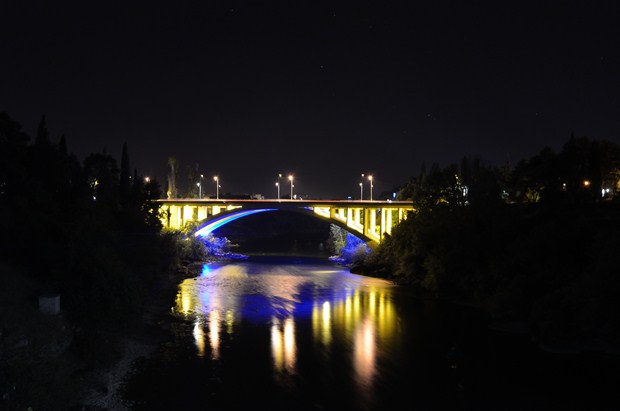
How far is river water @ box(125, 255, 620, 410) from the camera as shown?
21.5m

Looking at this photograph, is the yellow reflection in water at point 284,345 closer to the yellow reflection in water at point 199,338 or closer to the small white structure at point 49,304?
the yellow reflection in water at point 199,338

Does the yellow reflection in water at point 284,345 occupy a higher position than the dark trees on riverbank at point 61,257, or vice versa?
the dark trees on riverbank at point 61,257

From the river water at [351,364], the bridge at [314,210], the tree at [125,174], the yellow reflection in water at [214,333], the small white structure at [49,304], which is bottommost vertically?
the river water at [351,364]

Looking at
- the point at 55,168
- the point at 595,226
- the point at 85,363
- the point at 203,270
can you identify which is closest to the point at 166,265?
the point at 203,270

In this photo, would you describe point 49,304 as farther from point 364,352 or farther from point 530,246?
point 530,246

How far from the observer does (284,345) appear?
29.8m

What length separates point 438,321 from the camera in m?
37.3

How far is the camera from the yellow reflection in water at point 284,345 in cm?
2600

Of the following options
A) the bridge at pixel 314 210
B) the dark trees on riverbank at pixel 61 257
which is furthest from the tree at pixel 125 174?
the dark trees on riverbank at pixel 61 257

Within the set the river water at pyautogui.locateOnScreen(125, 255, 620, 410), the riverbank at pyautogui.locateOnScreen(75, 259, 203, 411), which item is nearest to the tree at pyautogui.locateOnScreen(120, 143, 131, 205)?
the riverbank at pyautogui.locateOnScreen(75, 259, 203, 411)

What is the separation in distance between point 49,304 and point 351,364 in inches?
517

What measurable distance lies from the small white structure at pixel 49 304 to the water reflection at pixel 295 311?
6795 millimetres

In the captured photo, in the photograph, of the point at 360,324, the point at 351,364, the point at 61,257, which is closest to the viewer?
the point at 351,364

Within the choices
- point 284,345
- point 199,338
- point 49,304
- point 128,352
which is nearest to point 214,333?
point 199,338
